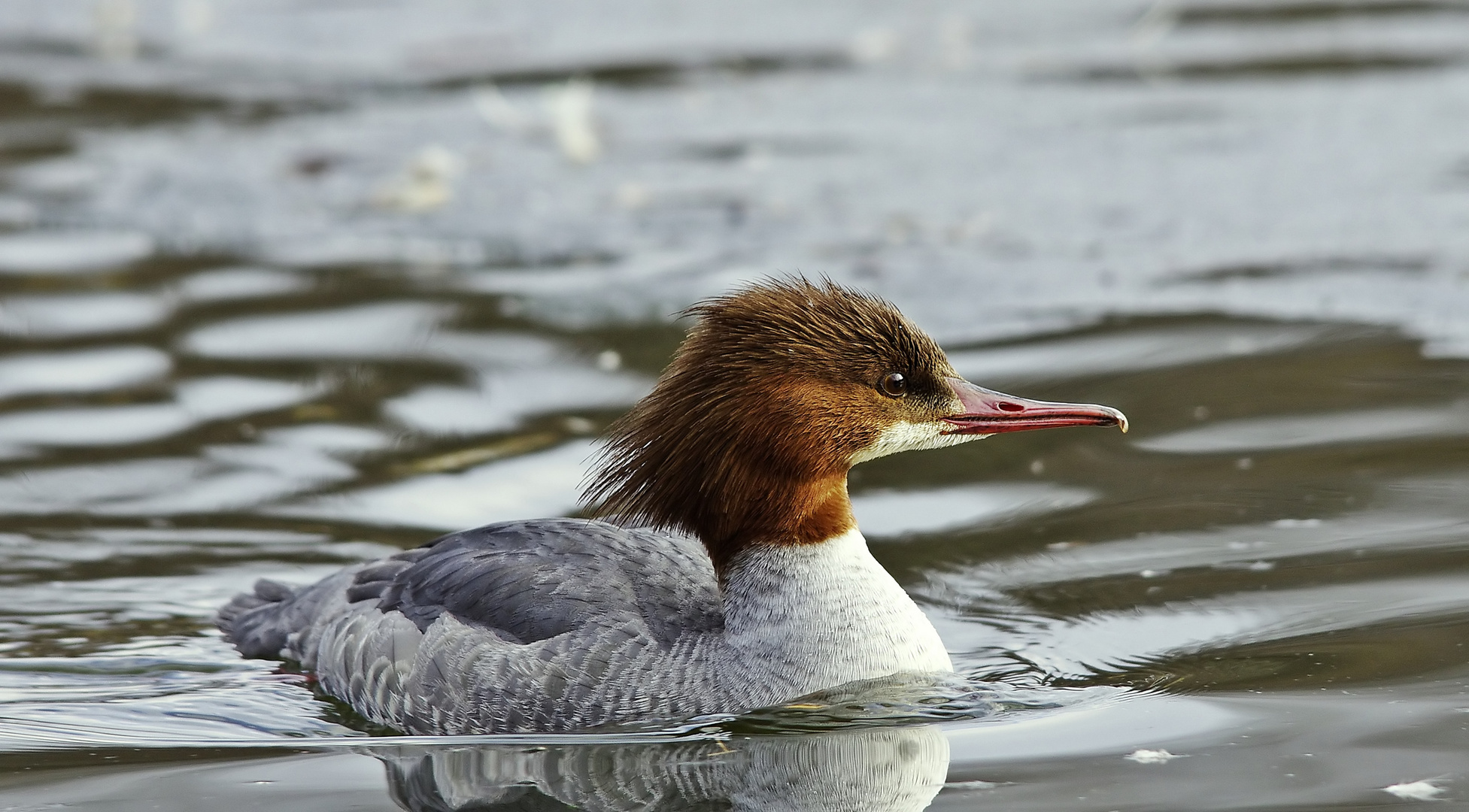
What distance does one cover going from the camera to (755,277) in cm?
885

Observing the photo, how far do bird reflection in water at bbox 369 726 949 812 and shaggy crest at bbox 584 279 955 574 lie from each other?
614 millimetres

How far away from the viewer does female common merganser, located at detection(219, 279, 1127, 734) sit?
5.08m

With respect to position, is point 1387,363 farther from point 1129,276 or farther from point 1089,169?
point 1089,169

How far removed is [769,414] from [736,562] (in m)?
0.44

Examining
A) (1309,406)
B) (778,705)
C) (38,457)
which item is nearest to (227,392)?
(38,457)

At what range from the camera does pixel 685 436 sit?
5.09 m

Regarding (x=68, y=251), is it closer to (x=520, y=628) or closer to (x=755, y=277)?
(x=755, y=277)

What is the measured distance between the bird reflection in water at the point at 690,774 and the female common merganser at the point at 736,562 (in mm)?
183

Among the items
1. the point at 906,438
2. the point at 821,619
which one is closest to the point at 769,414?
the point at 906,438

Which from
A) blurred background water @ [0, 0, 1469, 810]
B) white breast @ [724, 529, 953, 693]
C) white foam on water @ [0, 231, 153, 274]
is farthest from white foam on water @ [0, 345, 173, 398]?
white breast @ [724, 529, 953, 693]

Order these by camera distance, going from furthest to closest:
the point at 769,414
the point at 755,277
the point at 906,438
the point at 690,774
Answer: the point at 755,277, the point at 906,438, the point at 769,414, the point at 690,774

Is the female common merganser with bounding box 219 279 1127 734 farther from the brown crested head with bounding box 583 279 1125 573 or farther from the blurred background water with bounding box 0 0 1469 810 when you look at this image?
the blurred background water with bounding box 0 0 1469 810

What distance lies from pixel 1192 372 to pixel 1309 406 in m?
0.54

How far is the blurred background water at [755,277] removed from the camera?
490cm
